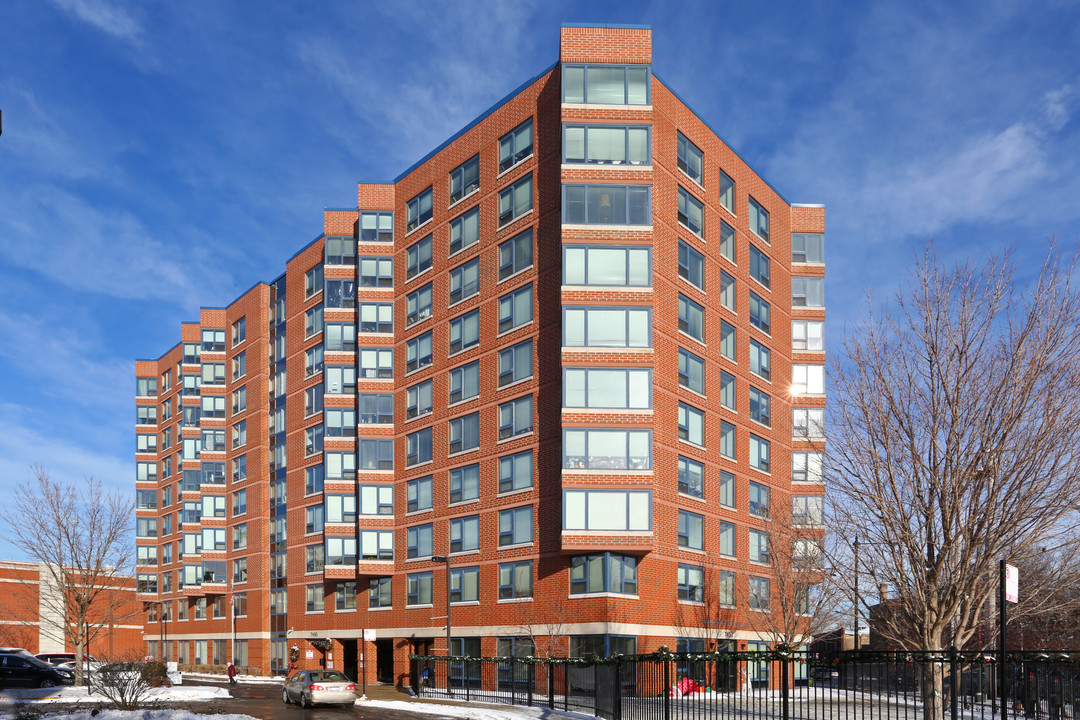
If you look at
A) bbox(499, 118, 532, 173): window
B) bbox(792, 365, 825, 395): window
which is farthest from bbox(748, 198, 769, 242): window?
bbox(499, 118, 532, 173): window

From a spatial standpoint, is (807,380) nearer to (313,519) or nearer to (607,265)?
(607,265)

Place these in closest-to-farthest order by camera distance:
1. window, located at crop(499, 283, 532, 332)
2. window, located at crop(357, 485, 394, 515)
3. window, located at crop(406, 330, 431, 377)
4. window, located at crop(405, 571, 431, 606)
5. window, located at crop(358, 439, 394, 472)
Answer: window, located at crop(499, 283, 532, 332)
window, located at crop(405, 571, 431, 606)
window, located at crop(406, 330, 431, 377)
window, located at crop(357, 485, 394, 515)
window, located at crop(358, 439, 394, 472)

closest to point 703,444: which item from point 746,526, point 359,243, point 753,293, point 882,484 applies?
point 746,526

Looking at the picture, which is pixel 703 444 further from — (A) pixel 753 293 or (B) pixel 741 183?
(B) pixel 741 183

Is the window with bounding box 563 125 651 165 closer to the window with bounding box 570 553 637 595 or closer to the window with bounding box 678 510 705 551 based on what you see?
the window with bounding box 678 510 705 551

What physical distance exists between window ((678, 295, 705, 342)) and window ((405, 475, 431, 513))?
16.6 m

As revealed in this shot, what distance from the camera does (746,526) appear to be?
5372cm

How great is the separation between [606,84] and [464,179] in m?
11.4

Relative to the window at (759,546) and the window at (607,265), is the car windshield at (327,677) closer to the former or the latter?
the window at (607,265)

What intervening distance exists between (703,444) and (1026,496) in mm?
31743

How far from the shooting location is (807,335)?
63000 mm

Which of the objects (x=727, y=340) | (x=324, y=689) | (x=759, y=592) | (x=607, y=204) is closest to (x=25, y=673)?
(x=324, y=689)

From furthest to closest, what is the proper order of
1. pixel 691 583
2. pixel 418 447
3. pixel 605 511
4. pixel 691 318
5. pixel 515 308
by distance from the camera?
pixel 418 447
pixel 691 318
pixel 515 308
pixel 691 583
pixel 605 511

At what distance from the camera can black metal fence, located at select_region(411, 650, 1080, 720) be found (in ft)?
53.4
